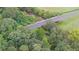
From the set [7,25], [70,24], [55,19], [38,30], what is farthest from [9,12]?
[70,24]

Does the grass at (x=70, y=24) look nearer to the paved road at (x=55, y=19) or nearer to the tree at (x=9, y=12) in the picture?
the paved road at (x=55, y=19)

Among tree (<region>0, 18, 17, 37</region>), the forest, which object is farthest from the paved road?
tree (<region>0, 18, 17, 37</region>)

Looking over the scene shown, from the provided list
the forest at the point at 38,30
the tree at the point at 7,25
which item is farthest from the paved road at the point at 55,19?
the tree at the point at 7,25

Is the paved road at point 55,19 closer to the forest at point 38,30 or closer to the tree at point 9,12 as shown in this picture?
the forest at point 38,30

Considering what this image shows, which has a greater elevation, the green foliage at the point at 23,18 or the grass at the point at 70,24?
the green foliage at the point at 23,18

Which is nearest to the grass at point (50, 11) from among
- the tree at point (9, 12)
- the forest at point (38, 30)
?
the forest at point (38, 30)

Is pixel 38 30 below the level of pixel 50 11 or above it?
below

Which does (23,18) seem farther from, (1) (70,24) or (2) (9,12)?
(1) (70,24)

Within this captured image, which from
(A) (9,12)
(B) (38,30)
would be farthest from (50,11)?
(A) (9,12)

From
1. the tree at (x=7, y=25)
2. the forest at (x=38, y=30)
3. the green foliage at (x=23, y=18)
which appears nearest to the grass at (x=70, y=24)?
Result: the forest at (x=38, y=30)
